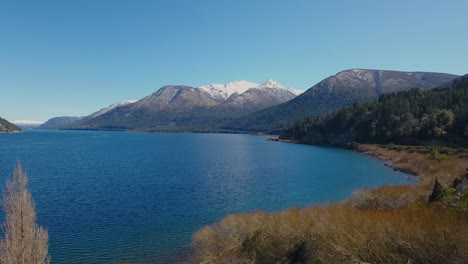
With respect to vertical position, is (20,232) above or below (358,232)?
above

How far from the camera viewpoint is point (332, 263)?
21422mm

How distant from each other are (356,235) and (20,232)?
18.9 m

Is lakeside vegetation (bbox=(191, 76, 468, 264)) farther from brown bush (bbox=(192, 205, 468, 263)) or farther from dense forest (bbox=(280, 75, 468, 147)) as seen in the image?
dense forest (bbox=(280, 75, 468, 147))

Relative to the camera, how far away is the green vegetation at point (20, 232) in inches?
811

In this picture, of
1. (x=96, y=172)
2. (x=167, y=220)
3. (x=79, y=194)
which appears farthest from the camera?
(x=96, y=172)

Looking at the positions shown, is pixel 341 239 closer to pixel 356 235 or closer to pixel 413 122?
pixel 356 235

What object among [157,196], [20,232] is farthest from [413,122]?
[20,232]

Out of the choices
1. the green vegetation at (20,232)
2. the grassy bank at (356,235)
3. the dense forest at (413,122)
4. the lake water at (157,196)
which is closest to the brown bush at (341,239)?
the grassy bank at (356,235)

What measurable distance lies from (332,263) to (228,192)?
4737 centimetres

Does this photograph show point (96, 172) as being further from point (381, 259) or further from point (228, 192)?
point (381, 259)

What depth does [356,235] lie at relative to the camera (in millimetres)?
20922

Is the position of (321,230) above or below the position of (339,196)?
above

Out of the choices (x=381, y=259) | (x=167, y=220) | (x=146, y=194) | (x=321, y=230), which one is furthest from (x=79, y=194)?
(x=381, y=259)

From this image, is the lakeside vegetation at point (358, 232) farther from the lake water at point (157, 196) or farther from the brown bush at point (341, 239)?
the lake water at point (157, 196)
